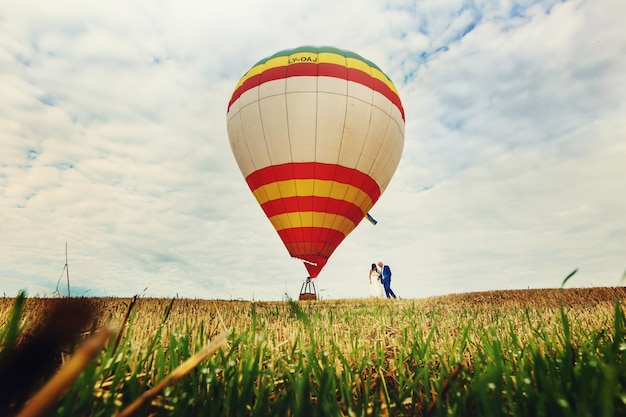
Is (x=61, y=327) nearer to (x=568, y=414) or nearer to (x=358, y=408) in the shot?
(x=358, y=408)

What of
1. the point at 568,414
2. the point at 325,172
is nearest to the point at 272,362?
the point at 568,414

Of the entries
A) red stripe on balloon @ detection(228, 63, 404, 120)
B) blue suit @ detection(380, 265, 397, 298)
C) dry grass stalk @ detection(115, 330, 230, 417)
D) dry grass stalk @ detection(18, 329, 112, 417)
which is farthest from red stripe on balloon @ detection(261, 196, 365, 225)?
dry grass stalk @ detection(18, 329, 112, 417)

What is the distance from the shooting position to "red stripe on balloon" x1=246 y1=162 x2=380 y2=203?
642 inches

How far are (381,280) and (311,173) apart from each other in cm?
892

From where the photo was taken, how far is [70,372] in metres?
0.54

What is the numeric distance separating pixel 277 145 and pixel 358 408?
49.4ft

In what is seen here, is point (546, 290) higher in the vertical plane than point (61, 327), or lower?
higher

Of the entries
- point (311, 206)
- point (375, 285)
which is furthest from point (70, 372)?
point (375, 285)

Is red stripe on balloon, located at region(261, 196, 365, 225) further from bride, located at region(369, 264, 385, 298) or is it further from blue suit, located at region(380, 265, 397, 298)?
blue suit, located at region(380, 265, 397, 298)

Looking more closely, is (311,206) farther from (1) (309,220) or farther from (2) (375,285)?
(2) (375,285)

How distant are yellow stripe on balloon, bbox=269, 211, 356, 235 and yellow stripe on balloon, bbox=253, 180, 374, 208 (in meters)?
0.74

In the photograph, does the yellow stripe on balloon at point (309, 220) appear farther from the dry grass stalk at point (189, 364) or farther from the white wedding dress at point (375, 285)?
the dry grass stalk at point (189, 364)

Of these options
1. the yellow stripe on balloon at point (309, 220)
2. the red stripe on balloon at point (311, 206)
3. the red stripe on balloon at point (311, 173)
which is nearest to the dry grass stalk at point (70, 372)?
the red stripe on balloon at point (311, 173)

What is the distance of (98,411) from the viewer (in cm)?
177
